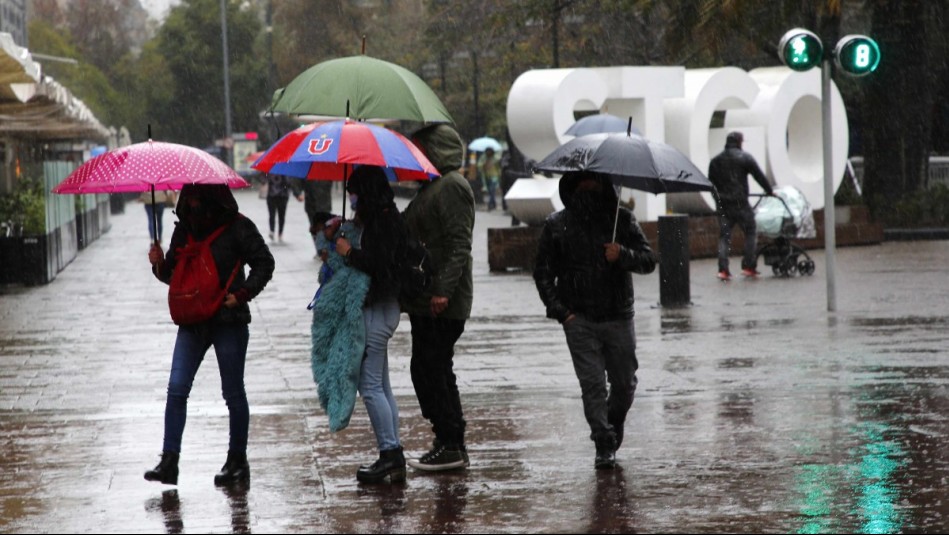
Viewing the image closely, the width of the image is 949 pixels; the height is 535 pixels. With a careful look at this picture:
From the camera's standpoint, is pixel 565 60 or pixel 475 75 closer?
pixel 565 60

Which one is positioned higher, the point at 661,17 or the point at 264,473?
the point at 661,17

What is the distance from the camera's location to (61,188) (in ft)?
24.0

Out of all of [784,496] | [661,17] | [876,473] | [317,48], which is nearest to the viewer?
[784,496]

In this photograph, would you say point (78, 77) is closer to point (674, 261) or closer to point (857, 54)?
point (674, 261)

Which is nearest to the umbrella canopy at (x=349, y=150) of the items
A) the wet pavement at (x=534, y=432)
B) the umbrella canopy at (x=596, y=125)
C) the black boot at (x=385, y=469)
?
the black boot at (x=385, y=469)

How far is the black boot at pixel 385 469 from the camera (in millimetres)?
7398

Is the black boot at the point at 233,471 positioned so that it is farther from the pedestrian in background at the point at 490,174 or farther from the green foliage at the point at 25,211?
the pedestrian in background at the point at 490,174

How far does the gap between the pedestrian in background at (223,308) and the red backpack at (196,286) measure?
36mm

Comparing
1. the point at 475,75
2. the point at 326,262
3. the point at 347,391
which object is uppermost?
the point at 475,75

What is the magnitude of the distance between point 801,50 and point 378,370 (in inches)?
325

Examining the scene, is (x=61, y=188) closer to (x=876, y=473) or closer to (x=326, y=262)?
(x=326, y=262)

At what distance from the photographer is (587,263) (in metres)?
7.71

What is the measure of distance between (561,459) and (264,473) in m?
1.53

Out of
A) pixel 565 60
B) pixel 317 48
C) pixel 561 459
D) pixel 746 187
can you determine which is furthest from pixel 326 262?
pixel 317 48
